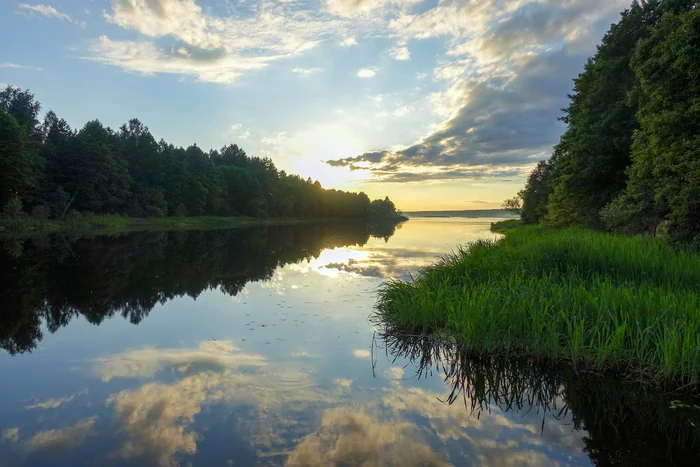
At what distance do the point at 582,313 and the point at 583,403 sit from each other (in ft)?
7.52

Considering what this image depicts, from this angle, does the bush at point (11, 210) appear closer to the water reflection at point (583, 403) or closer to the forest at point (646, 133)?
the water reflection at point (583, 403)

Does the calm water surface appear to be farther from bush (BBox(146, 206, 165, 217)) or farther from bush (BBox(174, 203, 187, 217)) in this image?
bush (BBox(174, 203, 187, 217))

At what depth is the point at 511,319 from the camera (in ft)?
25.5

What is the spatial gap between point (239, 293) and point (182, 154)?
8313cm

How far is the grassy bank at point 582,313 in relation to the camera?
6.41 m

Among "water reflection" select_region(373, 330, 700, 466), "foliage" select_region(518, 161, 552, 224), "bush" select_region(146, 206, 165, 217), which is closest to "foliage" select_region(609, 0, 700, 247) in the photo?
"water reflection" select_region(373, 330, 700, 466)

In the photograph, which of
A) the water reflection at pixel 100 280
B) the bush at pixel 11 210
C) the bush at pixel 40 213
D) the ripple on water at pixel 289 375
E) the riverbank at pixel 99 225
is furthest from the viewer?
the bush at pixel 40 213

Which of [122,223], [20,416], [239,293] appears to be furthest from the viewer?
[122,223]

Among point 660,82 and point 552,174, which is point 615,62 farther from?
point 552,174

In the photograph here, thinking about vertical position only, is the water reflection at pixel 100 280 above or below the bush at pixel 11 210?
below

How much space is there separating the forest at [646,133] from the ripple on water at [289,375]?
13.8m

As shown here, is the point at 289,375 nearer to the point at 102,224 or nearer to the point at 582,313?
the point at 582,313

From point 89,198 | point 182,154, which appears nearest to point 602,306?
point 89,198

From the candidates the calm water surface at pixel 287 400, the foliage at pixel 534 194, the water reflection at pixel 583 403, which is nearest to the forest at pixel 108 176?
the calm water surface at pixel 287 400
